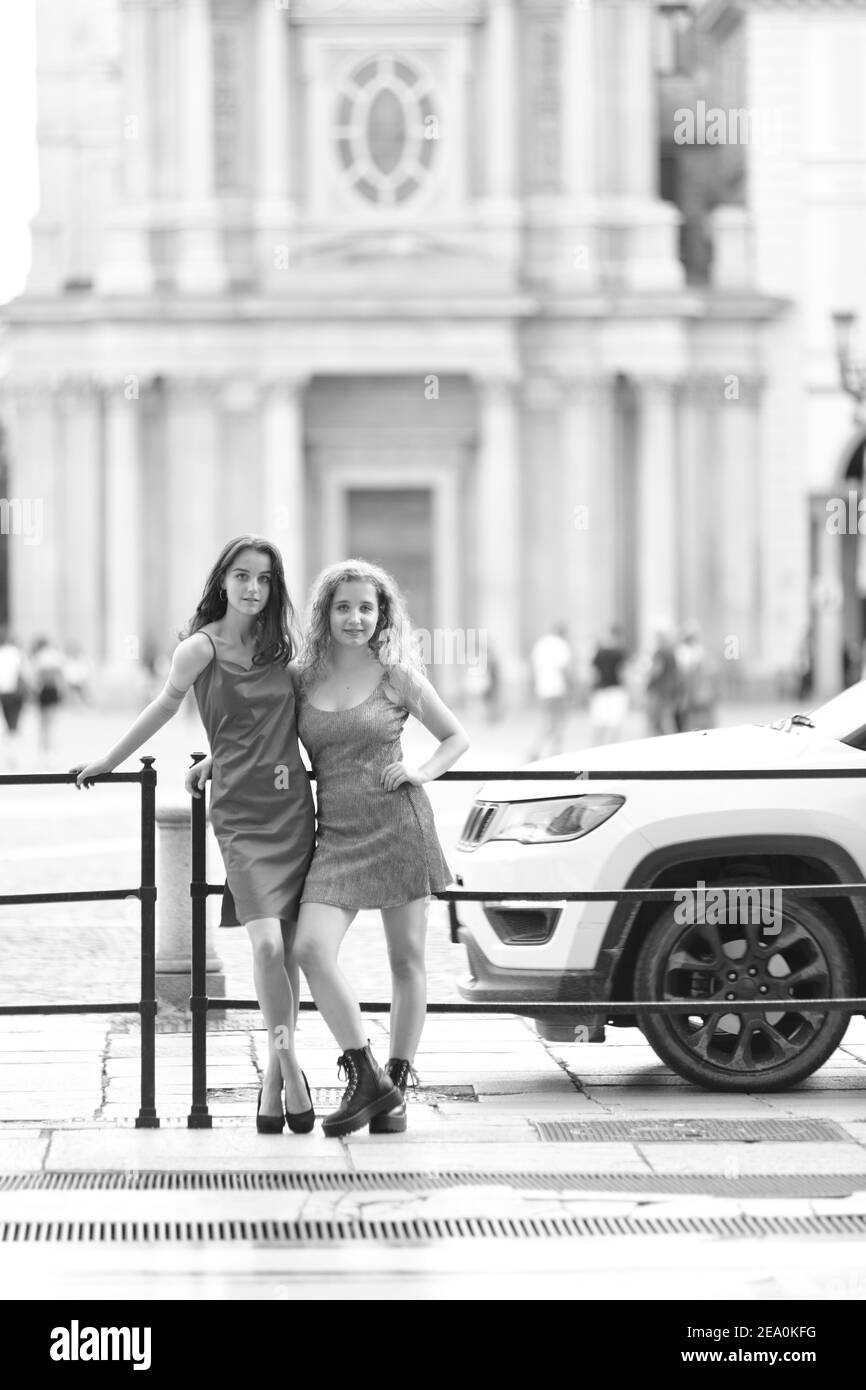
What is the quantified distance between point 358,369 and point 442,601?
4829 millimetres

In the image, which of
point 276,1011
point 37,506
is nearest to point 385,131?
point 37,506

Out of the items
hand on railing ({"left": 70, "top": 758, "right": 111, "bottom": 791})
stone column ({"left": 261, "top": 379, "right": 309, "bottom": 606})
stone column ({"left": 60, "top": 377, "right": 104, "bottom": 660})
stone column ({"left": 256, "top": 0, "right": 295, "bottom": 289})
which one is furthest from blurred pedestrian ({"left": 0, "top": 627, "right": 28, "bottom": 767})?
hand on railing ({"left": 70, "top": 758, "right": 111, "bottom": 791})

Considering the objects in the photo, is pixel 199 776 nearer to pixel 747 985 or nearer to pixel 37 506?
pixel 747 985

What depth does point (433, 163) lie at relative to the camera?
48.8m

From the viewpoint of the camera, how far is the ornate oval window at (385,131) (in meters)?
48.8

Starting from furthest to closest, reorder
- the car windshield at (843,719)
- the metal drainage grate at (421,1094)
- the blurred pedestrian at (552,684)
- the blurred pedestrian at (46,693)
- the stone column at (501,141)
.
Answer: the stone column at (501,141) → the blurred pedestrian at (552,684) → the blurred pedestrian at (46,693) → the car windshield at (843,719) → the metal drainage grate at (421,1094)

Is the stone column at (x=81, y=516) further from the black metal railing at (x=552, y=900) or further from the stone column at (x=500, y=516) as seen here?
the black metal railing at (x=552, y=900)

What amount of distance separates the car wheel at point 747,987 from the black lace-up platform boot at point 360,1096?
1.05 metres

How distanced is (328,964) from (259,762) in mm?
658

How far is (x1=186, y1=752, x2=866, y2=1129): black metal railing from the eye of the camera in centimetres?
827

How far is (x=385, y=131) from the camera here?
160 ft

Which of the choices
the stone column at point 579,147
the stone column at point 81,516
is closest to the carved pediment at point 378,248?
the stone column at point 579,147
